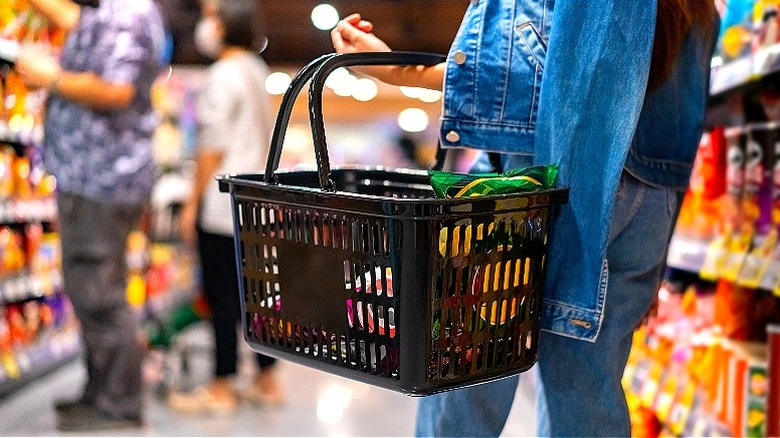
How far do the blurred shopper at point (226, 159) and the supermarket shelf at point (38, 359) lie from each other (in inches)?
21.9

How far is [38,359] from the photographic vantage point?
148 inches

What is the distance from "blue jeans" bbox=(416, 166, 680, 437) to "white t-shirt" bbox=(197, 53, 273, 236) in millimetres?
2384

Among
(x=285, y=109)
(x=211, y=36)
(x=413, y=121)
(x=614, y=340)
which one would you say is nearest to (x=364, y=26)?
(x=285, y=109)

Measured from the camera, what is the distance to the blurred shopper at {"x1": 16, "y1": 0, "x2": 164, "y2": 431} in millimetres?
2934

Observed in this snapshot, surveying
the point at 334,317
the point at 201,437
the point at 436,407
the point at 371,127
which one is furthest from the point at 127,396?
the point at 371,127

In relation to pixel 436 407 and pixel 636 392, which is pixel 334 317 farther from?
pixel 636 392

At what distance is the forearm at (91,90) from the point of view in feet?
9.61

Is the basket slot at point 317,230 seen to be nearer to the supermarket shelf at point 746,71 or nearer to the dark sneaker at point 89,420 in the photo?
the supermarket shelf at point 746,71

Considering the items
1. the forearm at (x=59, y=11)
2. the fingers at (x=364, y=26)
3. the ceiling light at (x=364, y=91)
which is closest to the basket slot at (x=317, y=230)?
the fingers at (x=364, y=26)

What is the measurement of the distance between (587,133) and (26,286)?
9.51ft

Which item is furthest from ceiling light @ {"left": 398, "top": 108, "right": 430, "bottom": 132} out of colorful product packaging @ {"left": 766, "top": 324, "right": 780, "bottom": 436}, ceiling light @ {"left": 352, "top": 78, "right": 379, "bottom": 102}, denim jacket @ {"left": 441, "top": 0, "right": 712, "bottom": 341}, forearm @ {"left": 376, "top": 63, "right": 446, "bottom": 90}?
denim jacket @ {"left": 441, "top": 0, "right": 712, "bottom": 341}

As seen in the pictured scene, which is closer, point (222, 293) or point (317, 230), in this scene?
point (317, 230)

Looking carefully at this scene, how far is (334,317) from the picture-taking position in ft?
4.09

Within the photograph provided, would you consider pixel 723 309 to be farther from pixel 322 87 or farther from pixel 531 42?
pixel 322 87
